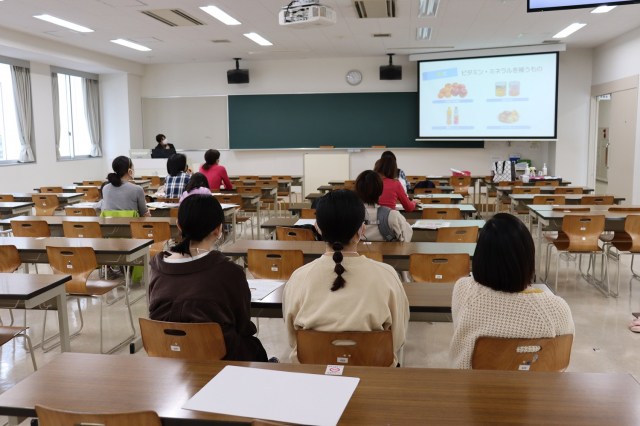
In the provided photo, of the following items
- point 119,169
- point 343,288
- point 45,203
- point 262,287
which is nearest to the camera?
point 343,288

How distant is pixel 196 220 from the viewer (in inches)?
84.4

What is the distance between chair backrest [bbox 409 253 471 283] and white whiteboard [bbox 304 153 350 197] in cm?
982

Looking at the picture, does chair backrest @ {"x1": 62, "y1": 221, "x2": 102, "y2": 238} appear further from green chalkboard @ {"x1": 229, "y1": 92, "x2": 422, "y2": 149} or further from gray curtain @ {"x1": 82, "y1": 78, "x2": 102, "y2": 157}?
gray curtain @ {"x1": 82, "y1": 78, "x2": 102, "y2": 157}

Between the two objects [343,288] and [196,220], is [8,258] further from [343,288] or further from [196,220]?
[343,288]

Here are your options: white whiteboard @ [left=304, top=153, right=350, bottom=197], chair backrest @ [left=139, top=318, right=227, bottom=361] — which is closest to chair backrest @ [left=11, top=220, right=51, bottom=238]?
chair backrest @ [left=139, top=318, right=227, bottom=361]

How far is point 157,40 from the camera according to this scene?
33.9 feet

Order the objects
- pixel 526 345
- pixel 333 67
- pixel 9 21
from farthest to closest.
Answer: pixel 333 67 → pixel 9 21 → pixel 526 345

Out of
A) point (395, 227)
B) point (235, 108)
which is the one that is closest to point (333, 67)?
point (235, 108)

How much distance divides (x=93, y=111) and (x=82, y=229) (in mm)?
9489

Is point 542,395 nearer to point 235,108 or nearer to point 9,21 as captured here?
point 9,21

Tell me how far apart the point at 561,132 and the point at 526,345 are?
38.3 ft

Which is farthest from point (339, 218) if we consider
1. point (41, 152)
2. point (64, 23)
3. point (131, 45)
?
point (41, 152)

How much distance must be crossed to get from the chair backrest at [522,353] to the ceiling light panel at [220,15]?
7.22 metres

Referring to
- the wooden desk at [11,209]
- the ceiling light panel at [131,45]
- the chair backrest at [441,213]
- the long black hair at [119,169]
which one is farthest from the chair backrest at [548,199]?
the ceiling light panel at [131,45]
